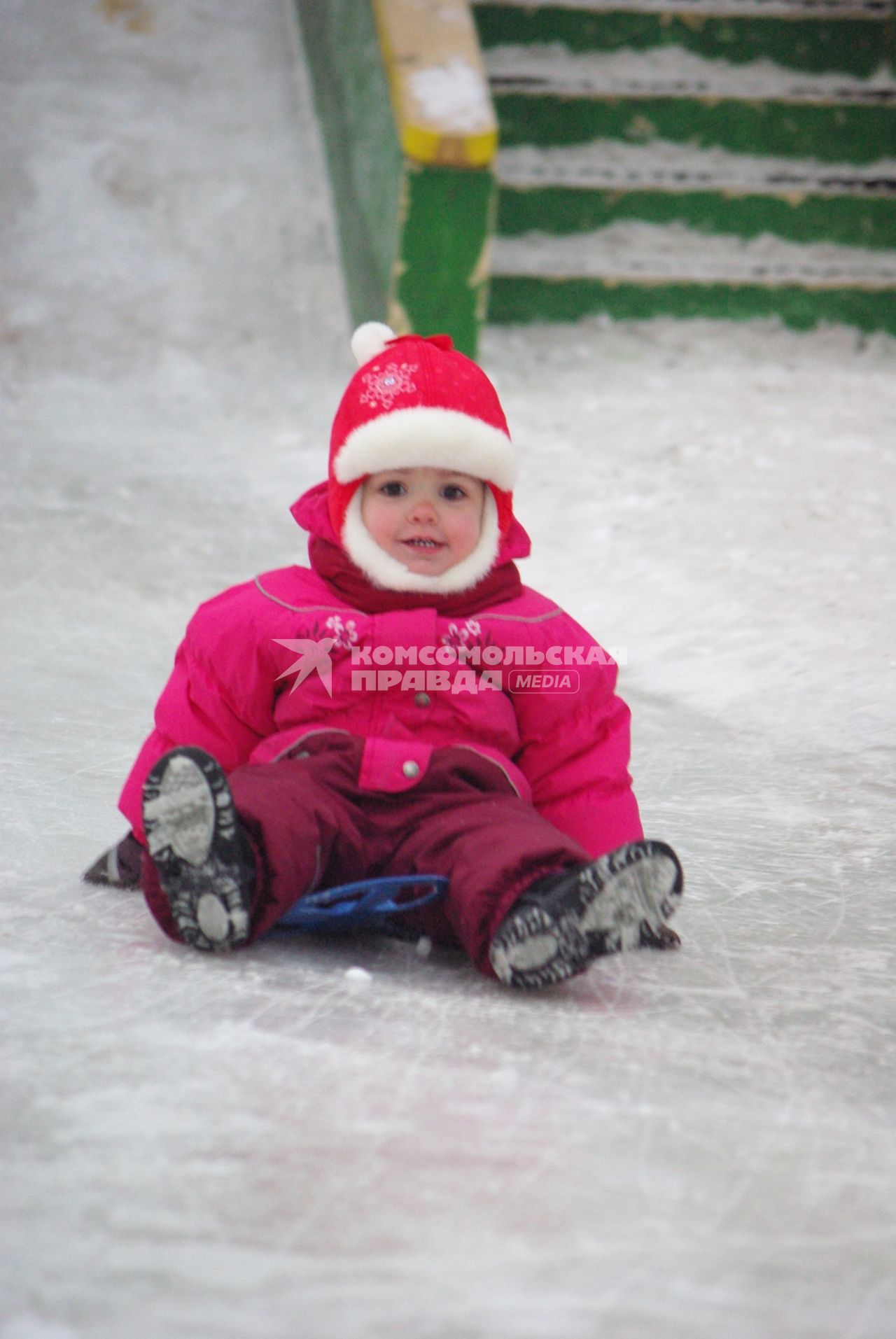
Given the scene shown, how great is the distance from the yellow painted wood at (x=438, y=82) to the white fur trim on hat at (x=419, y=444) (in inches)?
107

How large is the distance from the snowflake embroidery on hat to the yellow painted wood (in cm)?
262

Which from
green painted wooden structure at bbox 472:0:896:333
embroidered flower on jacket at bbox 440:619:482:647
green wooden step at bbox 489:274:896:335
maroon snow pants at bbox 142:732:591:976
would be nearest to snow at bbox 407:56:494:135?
green painted wooden structure at bbox 472:0:896:333

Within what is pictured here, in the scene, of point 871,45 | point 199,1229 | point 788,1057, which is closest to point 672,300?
point 871,45

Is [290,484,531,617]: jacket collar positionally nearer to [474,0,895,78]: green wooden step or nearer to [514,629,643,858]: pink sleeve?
[514,629,643,858]: pink sleeve

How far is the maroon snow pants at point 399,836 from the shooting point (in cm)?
157

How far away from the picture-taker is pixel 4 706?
2.54 meters

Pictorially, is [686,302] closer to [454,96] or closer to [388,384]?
[454,96]

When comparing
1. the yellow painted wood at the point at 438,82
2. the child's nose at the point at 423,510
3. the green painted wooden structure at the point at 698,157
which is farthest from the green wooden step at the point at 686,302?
the child's nose at the point at 423,510

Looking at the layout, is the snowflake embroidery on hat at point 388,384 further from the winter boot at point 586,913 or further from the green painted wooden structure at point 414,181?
the green painted wooden structure at point 414,181

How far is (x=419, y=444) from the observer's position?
1.85 m

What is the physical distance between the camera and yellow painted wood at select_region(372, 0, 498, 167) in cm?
432

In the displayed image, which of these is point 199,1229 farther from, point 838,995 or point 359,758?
point 838,995

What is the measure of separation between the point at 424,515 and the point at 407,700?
23cm

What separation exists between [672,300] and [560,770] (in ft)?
11.5
